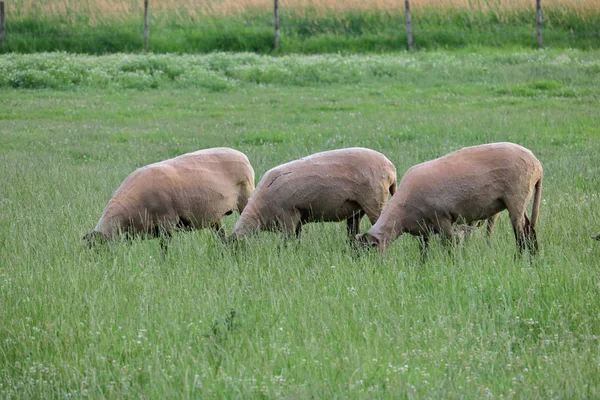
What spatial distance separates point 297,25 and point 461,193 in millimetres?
22565

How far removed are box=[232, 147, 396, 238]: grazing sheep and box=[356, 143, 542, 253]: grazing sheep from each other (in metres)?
0.48

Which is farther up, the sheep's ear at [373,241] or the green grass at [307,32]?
the sheep's ear at [373,241]

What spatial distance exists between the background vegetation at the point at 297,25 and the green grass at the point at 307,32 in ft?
0.10

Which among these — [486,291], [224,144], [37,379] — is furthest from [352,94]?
[37,379]

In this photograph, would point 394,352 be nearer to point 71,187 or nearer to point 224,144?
point 71,187

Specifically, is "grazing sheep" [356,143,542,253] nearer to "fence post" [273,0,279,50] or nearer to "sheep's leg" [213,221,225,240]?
"sheep's leg" [213,221,225,240]

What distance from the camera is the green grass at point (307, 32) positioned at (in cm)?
2725

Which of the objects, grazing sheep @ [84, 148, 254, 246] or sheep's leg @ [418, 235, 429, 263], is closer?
sheep's leg @ [418, 235, 429, 263]

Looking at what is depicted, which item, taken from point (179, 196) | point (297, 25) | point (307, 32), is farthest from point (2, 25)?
point (179, 196)

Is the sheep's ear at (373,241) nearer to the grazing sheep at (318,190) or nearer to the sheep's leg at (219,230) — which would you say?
the grazing sheep at (318,190)

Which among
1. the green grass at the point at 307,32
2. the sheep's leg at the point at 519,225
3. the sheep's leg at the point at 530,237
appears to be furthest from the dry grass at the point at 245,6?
the sheep's leg at the point at 519,225

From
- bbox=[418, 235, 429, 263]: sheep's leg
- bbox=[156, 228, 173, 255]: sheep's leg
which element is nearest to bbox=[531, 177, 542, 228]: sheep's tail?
bbox=[418, 235, 429, 263]: sheep's leg

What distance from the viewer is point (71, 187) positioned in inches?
439

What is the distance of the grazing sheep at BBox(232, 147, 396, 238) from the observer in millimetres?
7902
